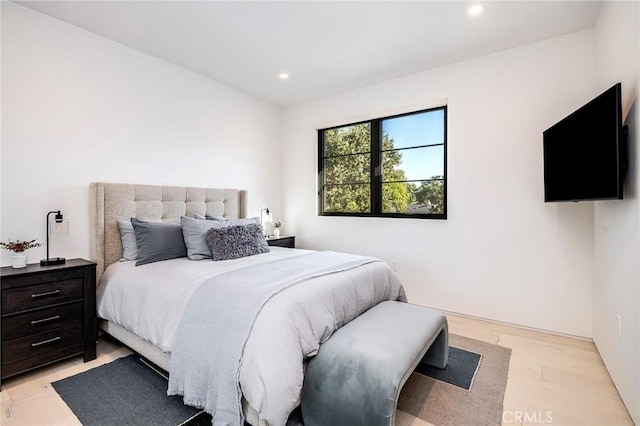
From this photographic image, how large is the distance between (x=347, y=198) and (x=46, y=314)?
3232 millimetres

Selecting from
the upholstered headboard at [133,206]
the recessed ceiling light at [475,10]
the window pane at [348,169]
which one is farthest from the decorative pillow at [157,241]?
the recessed ceiling light at [475,10]

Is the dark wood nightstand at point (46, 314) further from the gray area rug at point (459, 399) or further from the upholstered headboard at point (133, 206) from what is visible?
the gray area rug at point (459, 399)

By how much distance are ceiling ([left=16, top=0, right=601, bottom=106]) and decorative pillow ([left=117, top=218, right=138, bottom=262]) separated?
172cm

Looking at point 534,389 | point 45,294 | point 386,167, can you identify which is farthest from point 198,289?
point 386,167

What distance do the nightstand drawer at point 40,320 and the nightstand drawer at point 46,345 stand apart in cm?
3

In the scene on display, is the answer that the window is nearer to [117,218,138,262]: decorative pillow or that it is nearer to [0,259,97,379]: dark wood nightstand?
[117,218,138,262]: decorative pillow

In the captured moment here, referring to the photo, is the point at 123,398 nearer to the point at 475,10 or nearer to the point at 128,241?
the point at 128,241

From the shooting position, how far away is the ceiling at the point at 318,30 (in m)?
2.38

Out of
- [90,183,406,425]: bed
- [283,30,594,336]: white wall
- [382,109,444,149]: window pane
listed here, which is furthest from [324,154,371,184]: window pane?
[90,183,406,425]: bed

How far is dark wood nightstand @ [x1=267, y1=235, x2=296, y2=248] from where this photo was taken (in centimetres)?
402

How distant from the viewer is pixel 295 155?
4.70 meters

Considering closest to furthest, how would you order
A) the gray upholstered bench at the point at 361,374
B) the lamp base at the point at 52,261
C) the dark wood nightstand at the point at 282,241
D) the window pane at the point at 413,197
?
the gray upholstered bench at the point at 361,374
the lamp base at the point at 52,261
the window pane at the point at 413,197
the dark wood nightstand at the point at 282,241

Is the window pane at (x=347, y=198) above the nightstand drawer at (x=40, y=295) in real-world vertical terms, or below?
above

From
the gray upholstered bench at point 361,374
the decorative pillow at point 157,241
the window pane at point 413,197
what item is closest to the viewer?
the gray upholstered bench at point 361,374
